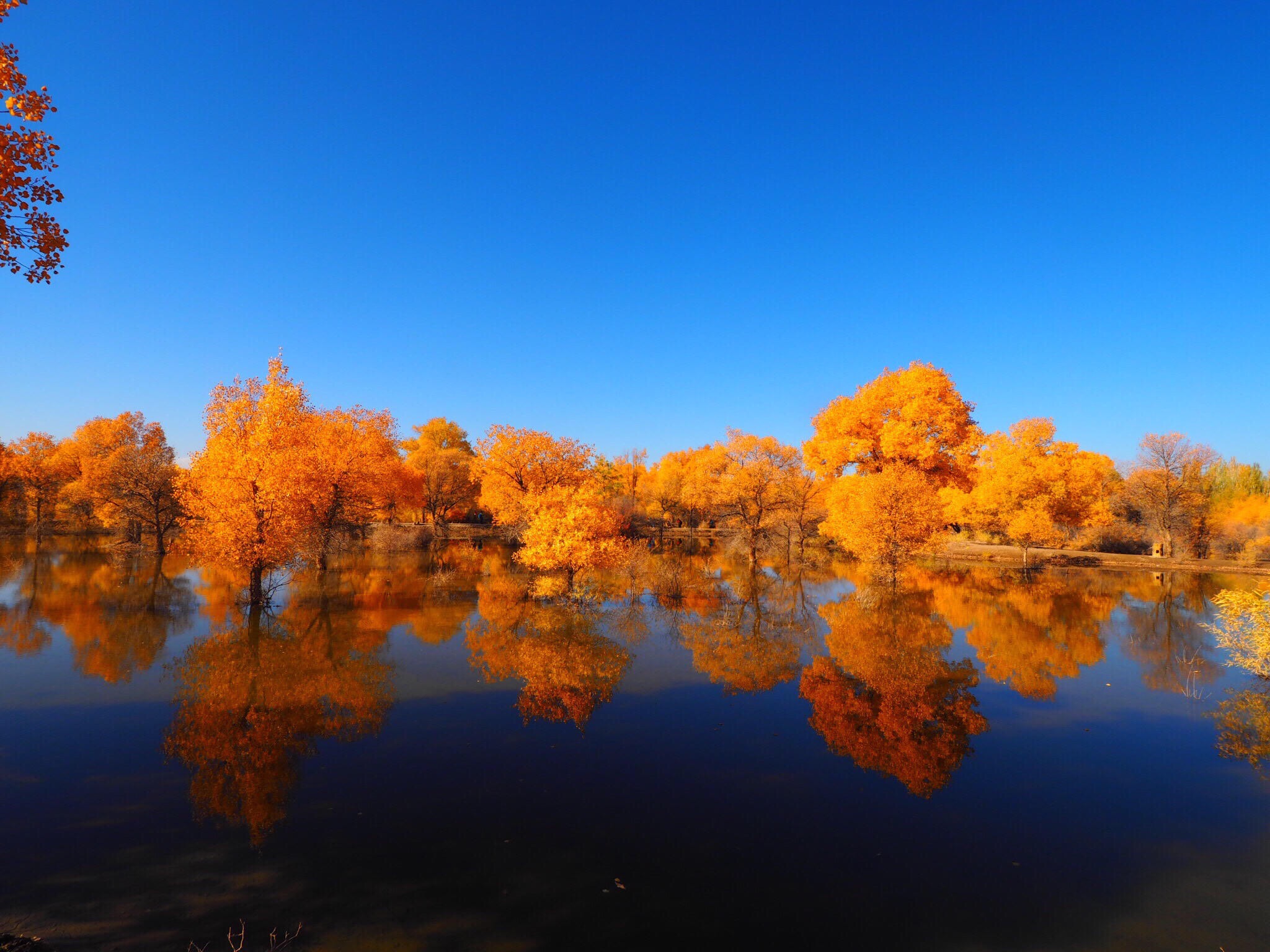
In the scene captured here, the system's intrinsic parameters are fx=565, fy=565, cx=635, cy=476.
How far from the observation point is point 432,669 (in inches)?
596

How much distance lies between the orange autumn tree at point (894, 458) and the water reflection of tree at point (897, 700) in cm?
829

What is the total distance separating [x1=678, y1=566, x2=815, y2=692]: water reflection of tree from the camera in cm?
1598

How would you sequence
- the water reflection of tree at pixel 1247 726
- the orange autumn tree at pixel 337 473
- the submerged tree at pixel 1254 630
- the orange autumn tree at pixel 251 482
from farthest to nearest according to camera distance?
1. the orange autumn tree at pixel 337 473
2. the orange autumn tree at pixel 251 482
3. the submerged tree at pixel 1254 630
4. the water reflection of tree at pixel 1247 726

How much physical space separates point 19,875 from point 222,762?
301cm

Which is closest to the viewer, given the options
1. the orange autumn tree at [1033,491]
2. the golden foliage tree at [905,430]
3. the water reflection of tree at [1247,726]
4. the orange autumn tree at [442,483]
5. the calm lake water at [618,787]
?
the calm lake water at [618,787]

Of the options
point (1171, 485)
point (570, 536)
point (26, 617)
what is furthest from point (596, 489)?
point (1171, 485)

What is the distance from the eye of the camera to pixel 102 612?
66.1ft

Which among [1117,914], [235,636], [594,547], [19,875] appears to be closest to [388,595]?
[235,636]

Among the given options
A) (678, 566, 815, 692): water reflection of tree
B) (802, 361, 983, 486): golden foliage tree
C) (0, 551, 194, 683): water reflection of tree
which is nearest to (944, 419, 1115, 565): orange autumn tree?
(802, 361, 983, 486): golden foliage tree

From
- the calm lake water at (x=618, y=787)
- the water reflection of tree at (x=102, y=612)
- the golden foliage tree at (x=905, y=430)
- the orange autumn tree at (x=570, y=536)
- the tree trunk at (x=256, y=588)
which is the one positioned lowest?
the calm lake water at (x=618, y=787)

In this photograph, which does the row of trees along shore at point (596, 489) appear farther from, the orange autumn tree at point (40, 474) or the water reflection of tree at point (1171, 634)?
the water reflection of tree at point (1171, 634)

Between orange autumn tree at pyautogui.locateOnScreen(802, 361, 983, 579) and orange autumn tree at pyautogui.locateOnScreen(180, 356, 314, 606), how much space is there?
26.5 metres

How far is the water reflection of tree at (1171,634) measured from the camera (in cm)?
1595

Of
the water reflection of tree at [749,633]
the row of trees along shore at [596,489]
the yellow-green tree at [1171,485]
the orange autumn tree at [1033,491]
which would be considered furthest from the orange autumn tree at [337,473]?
the yellow-green tree at [1171,485]
